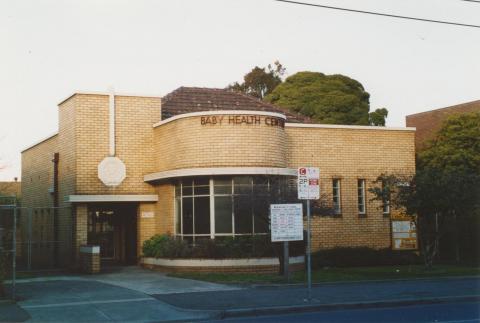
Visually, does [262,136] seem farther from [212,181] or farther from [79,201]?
[79,201]

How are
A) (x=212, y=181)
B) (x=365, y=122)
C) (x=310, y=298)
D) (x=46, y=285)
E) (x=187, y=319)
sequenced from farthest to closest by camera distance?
(x=365, y=122) → (x=212, y=181) → (x=46, y=285) → (x=310, y=298) → (x=187, y=319)

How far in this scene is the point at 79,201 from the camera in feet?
76.5

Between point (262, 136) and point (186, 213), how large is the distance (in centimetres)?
389

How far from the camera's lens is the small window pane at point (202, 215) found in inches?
873

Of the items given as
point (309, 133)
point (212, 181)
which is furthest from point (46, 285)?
point (309, 133)

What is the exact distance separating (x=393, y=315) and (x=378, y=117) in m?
30.8

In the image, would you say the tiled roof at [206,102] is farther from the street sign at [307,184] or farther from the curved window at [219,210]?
the street sign at [307,184]

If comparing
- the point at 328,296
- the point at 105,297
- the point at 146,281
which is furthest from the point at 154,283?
the point at 328,296

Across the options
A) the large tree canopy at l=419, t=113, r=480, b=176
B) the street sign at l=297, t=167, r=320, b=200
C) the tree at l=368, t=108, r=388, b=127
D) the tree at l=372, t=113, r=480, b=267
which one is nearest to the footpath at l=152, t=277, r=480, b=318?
the street sign at l=297, t=167, r=320, b=200

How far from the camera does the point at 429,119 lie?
44.7 m

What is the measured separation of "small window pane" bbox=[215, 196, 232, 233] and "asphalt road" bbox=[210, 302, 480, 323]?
29.6ft

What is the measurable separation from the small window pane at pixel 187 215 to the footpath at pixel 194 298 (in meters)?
3.88

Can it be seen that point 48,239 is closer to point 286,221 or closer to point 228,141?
point 228,141

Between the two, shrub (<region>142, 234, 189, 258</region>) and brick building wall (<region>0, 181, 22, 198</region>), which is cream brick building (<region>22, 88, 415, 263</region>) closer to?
shrub (<region>142, 234, 189, 258</region>)
